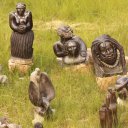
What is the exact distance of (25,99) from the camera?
20.3 feet

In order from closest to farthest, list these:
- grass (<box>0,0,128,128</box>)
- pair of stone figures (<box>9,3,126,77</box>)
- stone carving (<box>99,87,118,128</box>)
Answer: stone carving (<box>99,87,118,128</box>) < grass (<box>0,0,128,128</box>) < pair of stone figures (<box>9,3,126,77</box>)

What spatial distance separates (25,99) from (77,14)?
3334 millimetres

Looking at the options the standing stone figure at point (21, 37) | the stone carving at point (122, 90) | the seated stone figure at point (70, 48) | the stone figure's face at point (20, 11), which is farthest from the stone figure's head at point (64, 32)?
the stone carving at point (122, 90)

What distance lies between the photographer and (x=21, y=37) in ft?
22.0

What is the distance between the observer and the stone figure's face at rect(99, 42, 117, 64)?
630 centimetres

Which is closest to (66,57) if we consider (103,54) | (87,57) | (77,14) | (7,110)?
(87,57)

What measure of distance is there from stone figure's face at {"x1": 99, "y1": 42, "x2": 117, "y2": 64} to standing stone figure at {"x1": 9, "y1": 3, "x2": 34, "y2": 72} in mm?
1004

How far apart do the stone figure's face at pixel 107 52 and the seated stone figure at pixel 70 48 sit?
497 millimetres

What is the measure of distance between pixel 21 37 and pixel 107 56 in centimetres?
119

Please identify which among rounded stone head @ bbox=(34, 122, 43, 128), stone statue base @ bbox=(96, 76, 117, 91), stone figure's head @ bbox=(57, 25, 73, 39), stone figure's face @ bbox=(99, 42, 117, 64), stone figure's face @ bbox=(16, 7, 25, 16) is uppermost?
stone figure's face @ bbox=(16, 7, 25, 16)

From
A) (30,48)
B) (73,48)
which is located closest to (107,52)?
(73,48)

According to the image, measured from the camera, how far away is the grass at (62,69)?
5754 millimetres

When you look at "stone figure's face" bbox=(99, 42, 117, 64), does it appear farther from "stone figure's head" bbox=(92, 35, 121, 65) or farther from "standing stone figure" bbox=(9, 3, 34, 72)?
"standing stone figure" bbox=(9, 3, 34, 72)

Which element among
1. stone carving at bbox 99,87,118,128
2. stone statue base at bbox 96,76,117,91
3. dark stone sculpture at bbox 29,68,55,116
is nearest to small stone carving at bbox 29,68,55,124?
dark stone sculpture at bbox 29,68,55,116
